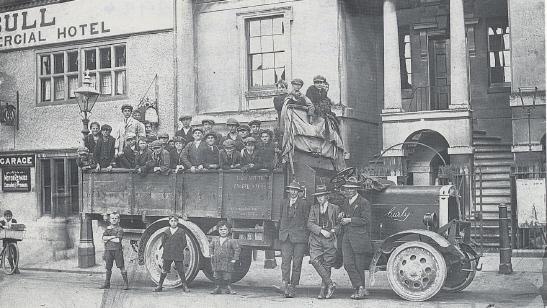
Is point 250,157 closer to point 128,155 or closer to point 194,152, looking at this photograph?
point 194,152

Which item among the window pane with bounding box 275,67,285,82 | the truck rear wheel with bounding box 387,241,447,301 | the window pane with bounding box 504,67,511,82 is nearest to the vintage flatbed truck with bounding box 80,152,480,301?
the truck rear wheel with bounding box 387,241,447,301

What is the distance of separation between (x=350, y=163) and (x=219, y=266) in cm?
157

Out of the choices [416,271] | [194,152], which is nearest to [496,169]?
[416,271]

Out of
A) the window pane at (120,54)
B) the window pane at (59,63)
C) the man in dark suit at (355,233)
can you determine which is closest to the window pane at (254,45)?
the window pane at (120,54)

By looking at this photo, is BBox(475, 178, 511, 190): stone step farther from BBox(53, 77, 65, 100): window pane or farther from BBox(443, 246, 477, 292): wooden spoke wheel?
BBox(53, 77, 65, 100): window pane

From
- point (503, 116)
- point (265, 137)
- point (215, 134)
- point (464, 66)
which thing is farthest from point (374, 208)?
point (503, 116)

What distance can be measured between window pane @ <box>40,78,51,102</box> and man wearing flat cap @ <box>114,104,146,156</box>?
3.23 feet

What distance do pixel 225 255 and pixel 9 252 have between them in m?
2.61

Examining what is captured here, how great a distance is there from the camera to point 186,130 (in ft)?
22.8

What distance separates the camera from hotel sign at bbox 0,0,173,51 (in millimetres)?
7262

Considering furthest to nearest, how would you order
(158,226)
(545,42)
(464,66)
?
1. (464,66)
2. (158,226)
3. (545,42)

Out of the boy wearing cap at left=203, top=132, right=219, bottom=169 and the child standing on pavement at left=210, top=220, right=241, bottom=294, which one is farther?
the boy wearing cap at left=203, top=132, right=219, bottom=169

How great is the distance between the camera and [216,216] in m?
6.27

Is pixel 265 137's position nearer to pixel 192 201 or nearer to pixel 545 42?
pixel 192 201
